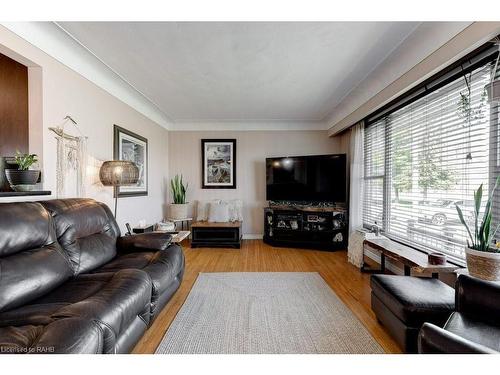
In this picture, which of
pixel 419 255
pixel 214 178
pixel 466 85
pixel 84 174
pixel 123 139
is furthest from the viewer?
pixel 214 178

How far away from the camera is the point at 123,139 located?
316 centimetres

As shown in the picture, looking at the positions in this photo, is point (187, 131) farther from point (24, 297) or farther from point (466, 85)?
point (466, 85)

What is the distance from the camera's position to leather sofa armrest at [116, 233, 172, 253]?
2277 millimetres

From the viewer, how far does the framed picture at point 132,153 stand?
304 centimetres

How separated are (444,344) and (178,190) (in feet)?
14.3

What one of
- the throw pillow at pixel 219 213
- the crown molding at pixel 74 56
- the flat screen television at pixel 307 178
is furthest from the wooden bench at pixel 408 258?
the crown molding at pixel 74 56

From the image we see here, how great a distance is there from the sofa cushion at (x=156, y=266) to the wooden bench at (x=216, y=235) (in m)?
1.87

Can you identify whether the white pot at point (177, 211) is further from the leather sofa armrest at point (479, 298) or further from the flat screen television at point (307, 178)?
the leather sofa armrest at point (479, 298)

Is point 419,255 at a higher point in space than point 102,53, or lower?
lower

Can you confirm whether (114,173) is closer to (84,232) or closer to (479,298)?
(84,232)

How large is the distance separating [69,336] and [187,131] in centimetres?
437

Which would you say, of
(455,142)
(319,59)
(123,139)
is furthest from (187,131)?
(455,142)

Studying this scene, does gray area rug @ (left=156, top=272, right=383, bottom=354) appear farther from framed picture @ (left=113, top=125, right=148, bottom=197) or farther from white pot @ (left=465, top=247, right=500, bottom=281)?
framed picture @ (left=113, top=125, right=148, bottom=197)
